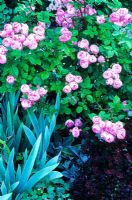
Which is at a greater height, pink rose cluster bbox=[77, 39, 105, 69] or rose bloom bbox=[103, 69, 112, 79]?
pink rose cluster bbox=[77, 39, 105, 69]

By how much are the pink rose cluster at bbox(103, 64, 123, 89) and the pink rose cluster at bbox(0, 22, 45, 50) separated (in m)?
0.54

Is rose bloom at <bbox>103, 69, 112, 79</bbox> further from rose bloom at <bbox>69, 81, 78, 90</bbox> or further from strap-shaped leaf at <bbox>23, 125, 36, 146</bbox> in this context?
strap-shaped leaf at <bbox>23, 125, 36, 146</bbox>

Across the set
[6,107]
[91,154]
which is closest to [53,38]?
[6,107]

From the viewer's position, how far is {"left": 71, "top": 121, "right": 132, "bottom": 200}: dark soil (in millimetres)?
2482

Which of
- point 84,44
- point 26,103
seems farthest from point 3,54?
point 84,44

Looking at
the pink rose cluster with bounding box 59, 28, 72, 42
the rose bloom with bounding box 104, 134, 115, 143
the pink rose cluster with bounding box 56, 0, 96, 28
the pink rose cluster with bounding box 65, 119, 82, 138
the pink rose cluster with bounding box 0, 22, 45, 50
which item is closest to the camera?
the rose bloom with bounding box 104, 134, 115, 143

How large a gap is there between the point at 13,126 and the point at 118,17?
111cm

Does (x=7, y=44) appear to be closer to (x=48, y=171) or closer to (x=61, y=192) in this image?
(x=48, y=171)

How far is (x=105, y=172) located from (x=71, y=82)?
2.43 ft

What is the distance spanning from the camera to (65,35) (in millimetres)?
2883

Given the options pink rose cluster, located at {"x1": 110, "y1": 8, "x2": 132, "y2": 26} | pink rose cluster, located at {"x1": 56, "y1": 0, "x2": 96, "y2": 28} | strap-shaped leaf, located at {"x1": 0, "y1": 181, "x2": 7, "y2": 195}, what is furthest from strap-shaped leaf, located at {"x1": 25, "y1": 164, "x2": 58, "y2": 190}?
pink rose cluster, located at {"x1": 56, "y1": 0, "x2": 96, "y2": 28}

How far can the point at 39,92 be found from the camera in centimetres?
288

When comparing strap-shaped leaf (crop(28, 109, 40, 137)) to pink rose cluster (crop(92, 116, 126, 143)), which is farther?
strap-shaped leaf (crop(28, 109, 40, 137))

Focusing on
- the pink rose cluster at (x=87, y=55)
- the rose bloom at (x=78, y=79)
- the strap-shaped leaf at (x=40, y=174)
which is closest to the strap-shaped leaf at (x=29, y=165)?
the strap-shaped leaf at (x=40, y=174)
